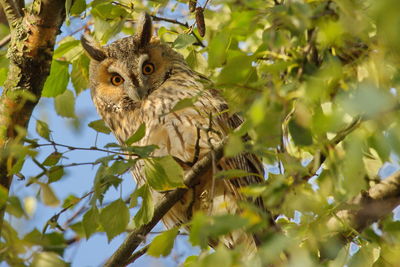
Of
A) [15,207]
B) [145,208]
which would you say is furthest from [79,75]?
[15,207]

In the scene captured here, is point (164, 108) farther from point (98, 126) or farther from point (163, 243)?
point (163, 243)

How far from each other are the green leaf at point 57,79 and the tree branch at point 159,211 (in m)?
0.85

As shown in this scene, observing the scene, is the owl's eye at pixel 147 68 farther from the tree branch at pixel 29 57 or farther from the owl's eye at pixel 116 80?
the tree branch at pixel 29 57

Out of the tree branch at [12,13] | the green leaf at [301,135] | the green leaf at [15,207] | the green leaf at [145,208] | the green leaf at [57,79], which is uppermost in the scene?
the tree branch at [12,13]

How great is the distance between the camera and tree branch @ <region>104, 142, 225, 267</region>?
216 centimetres

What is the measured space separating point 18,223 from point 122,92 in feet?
6.01

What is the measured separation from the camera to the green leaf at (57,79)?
275cm

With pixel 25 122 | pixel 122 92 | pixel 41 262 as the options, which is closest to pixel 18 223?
pixel 41 262

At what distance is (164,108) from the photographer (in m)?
2.92

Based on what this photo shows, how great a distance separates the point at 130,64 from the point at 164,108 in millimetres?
429

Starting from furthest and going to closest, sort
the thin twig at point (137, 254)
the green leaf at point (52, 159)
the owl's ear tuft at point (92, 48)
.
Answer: the owl's ear tuft at point (92, 48) < the thin twig at point (137, 254) < the green leaf at point (52, 159)

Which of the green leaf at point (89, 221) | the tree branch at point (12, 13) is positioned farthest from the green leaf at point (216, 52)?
the tree branch at point (12, 13)

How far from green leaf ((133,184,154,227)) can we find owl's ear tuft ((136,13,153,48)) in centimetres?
149

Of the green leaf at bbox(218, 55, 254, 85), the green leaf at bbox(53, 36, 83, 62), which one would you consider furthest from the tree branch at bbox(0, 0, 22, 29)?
the green leaf at bbox(218, 55, 254, 85)
